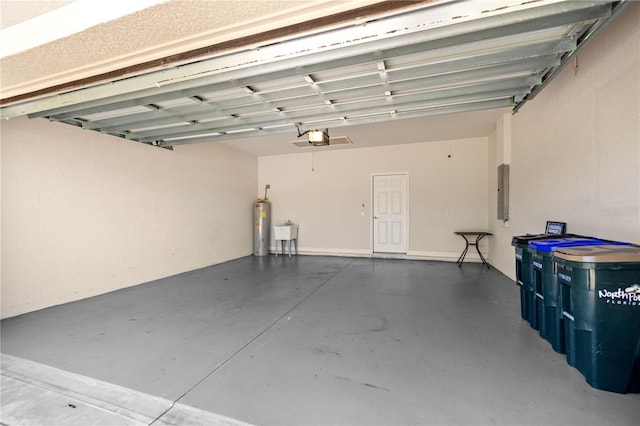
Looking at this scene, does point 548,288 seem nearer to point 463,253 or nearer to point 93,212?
point 463,253

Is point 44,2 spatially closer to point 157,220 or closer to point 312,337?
point 312,337

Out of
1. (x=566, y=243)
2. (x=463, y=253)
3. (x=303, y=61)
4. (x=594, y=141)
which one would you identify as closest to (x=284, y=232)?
(x=463, y=253)

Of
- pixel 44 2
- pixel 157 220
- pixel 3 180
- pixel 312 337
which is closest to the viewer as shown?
pixel 44 2

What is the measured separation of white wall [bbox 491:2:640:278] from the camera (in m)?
1.89

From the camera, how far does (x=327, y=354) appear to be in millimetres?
2191

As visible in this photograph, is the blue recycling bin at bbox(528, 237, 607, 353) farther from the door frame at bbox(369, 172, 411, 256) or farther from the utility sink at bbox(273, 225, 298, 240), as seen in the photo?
the utility sink at bbox(273, 225, 298, 240)

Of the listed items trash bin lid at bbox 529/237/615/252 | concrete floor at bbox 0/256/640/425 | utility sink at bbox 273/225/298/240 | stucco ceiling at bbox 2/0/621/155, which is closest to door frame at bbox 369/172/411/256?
utility sink at bbox 273/225/298/240

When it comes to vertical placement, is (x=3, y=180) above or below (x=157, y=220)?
above

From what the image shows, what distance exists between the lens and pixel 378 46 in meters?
1.70

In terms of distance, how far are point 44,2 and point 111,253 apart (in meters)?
3.67

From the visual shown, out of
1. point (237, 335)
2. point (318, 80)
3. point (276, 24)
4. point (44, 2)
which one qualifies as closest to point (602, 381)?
point (237, 335)

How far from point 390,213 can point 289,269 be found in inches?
119

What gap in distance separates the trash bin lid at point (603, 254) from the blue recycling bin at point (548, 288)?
264 mm

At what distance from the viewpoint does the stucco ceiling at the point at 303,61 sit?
1412 mm
